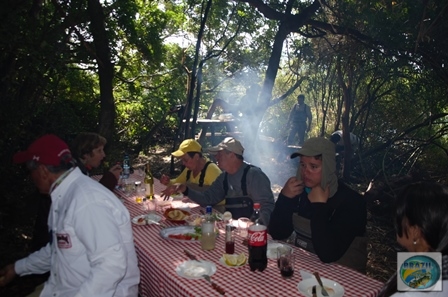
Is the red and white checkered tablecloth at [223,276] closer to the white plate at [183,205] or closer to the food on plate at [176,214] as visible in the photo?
the food on plate at [176,214]

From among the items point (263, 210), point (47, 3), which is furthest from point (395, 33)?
point (47, 3)

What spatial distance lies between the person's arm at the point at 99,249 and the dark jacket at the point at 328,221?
4.74 ft

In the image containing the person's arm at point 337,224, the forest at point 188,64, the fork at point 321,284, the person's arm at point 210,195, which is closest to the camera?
A: the fork at point 321,284

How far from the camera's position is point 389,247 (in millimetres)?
6371

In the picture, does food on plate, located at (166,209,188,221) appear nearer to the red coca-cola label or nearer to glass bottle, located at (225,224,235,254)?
glass bottle, located at (225,224,235,254)

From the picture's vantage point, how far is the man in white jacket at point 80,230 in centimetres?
194

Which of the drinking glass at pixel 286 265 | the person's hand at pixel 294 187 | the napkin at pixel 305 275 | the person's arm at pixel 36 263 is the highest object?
the person's hand at pixel 294 187

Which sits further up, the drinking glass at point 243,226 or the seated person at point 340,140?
the seated person at point 340,140

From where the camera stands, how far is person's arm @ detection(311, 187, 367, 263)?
2.70 metres

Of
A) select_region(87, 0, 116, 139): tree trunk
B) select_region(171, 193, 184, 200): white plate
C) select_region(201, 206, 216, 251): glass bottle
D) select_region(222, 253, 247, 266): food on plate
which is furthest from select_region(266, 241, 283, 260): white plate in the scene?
select_region(87, 0, 116, 139): tree trunk

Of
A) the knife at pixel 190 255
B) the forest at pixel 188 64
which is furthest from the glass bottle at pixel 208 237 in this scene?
the forest at pixel 188 64

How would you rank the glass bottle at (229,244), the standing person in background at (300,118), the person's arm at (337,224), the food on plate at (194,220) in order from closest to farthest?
the person's arm at (337,224) < the glass bottle at (229,244) < the food on plate at (194,220) < the standing person in background at (300,118)

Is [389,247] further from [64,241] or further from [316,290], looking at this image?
[64,241]

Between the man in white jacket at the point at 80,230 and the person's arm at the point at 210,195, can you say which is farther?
the person's arm at the point at 210,195
